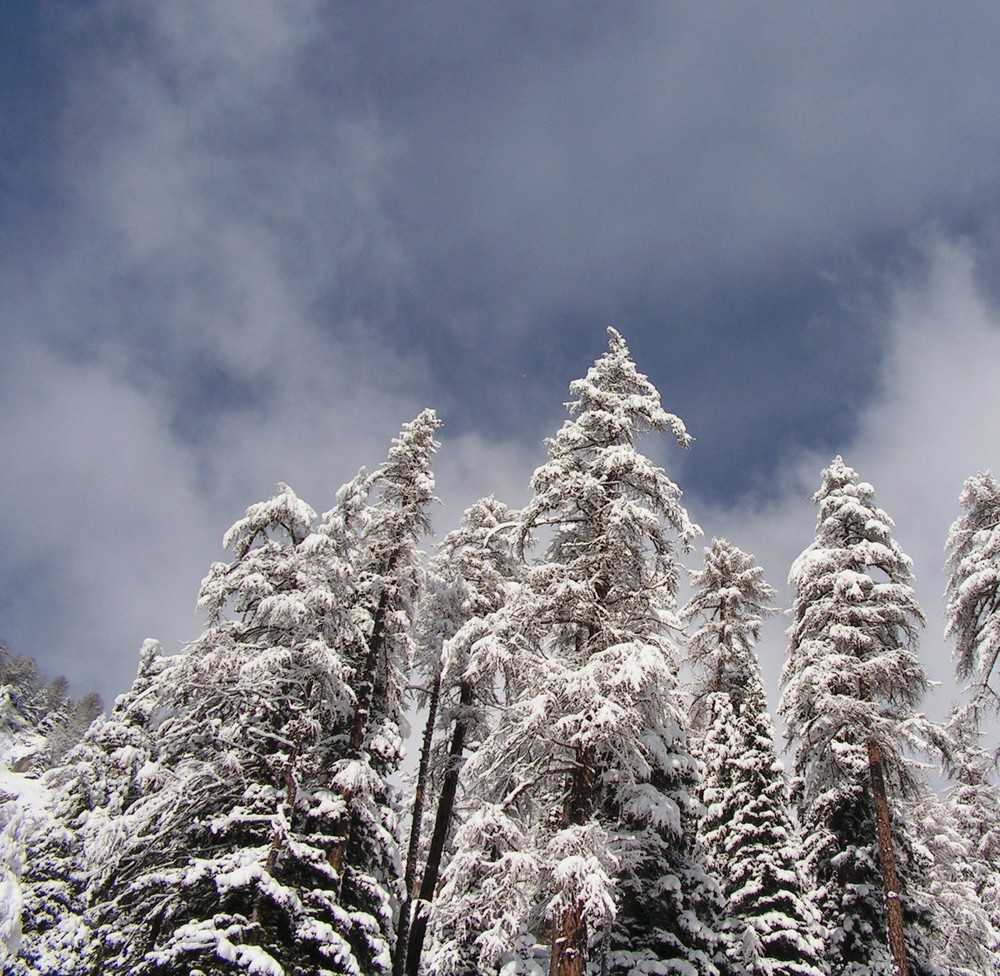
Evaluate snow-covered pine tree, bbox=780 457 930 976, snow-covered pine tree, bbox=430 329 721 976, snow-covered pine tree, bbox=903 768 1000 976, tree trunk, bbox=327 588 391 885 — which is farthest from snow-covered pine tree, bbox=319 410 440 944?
snow-covered pine tree, bbox=903 768 1000 976

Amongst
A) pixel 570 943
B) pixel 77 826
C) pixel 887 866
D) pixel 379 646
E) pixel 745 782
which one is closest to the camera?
pixel 570 943

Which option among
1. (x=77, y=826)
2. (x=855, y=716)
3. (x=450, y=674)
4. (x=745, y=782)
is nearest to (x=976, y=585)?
(x=855, y=716)

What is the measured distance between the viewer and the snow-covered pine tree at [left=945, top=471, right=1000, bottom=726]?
18.5 meters

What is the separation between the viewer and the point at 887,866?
1794 centimetres

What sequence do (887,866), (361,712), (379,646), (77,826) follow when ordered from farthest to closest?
(77,826)
(379,646)
(361,712)
(887,866)

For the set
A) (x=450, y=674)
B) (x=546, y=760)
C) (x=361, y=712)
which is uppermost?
(x=450, y=674)

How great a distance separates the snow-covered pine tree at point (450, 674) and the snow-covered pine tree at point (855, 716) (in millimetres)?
9412

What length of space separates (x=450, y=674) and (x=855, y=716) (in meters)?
11.8

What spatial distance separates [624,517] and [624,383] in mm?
4301

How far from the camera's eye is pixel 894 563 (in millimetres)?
21188

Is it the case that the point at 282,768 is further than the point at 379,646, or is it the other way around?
the point at 379,646

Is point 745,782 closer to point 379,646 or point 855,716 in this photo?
point 855,716

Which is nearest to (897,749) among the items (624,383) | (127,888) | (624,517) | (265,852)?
(624,517)

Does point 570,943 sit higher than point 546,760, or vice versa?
point 546,760
